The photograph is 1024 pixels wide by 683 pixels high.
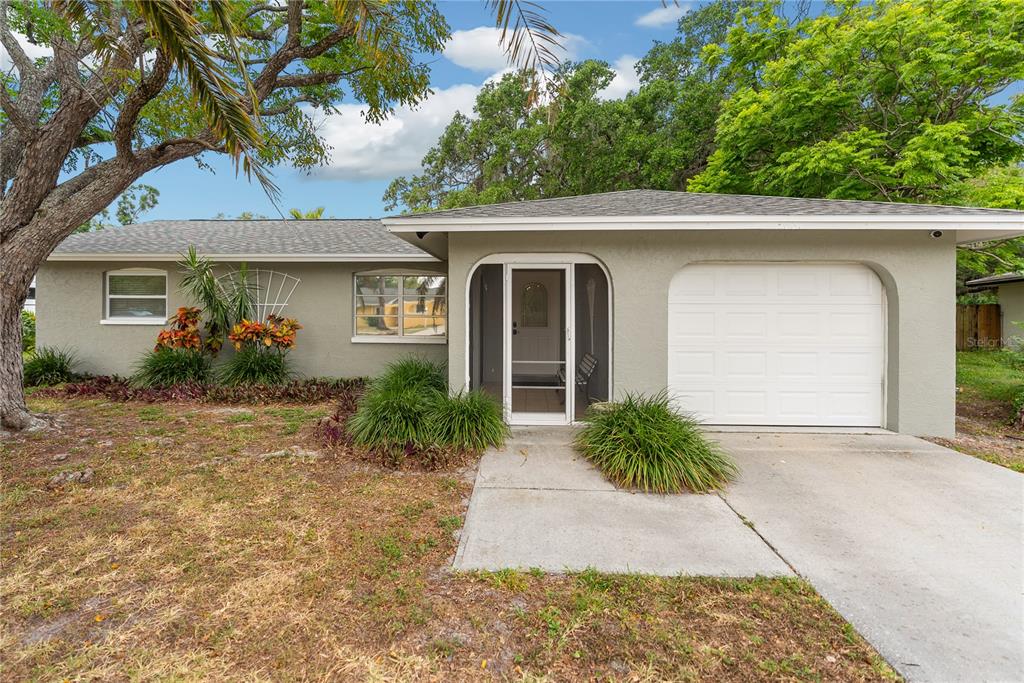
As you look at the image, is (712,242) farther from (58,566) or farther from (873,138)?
(873,138)

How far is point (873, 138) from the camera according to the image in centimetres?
1045

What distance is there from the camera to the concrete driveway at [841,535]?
8.02 ft

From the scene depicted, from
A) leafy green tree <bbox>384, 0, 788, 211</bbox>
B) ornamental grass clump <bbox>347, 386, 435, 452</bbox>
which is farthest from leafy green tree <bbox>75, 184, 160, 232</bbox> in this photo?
ornamental grass clump <bbox>347, 386, 435, 452</bbox>

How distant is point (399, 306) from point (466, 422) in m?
5.12

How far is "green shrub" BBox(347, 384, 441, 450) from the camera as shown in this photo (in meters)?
5.12

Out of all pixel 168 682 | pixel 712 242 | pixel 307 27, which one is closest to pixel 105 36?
pixel 168 682

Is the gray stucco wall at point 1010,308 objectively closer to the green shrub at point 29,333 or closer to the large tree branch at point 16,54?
the large tree branch at point 16,54

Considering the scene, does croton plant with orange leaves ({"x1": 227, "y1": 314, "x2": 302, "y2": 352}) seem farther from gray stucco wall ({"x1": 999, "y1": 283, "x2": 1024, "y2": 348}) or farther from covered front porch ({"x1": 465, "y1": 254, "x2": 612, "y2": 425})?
gray stucco wall ({"x1": 999, "y1": 283, "x2": 1024, "y2": 348})

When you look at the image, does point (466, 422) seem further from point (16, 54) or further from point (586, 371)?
point (16, 54)

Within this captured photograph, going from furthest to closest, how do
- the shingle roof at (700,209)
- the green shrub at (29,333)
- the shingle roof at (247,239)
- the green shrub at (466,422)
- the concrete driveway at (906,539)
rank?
1. the green shrub at (29,333)
2. the shingle roof at (247,239)
3. the shingle roof at (700,209)
4. the green shrub at (466,422)
5. the concrete driveway at (906,539)

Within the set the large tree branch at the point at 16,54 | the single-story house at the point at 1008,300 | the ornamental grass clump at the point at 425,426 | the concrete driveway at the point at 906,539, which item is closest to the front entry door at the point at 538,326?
the ornamental grass clump at the point at 425,426

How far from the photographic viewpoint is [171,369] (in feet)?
28.8

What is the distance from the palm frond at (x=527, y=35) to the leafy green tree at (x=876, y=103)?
931cm

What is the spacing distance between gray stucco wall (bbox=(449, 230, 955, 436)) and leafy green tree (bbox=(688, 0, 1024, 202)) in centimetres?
529
